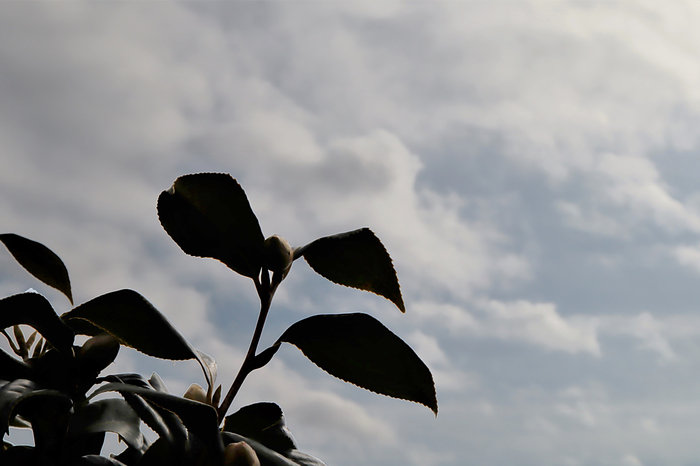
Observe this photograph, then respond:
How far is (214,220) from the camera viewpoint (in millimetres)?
600

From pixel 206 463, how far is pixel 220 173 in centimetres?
27

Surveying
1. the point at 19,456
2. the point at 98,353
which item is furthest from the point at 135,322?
the point at 19,456

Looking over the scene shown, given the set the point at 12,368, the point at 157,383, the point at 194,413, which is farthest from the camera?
the point at 157,383

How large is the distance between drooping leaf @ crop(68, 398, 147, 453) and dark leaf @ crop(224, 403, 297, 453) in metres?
0.10

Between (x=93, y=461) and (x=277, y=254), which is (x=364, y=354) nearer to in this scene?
(x=277, y=254)

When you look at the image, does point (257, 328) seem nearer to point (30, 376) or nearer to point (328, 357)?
point (328, 357)

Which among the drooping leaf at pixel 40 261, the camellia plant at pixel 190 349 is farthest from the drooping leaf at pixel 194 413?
the drooping leaf at pixel 40 261

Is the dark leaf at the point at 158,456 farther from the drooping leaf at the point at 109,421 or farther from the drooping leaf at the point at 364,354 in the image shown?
the drooping leaf at the point at 364,354

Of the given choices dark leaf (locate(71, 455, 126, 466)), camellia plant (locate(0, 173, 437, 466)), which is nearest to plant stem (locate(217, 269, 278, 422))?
camellia plant (locate(0, 173, 437, 466))

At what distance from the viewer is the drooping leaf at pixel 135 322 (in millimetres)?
537

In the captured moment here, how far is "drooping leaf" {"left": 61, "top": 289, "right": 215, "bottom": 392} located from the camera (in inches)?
21.1

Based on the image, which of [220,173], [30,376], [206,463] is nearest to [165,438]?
[206,463]

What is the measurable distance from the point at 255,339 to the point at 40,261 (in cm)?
24

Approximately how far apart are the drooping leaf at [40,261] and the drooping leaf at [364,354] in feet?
0.81
